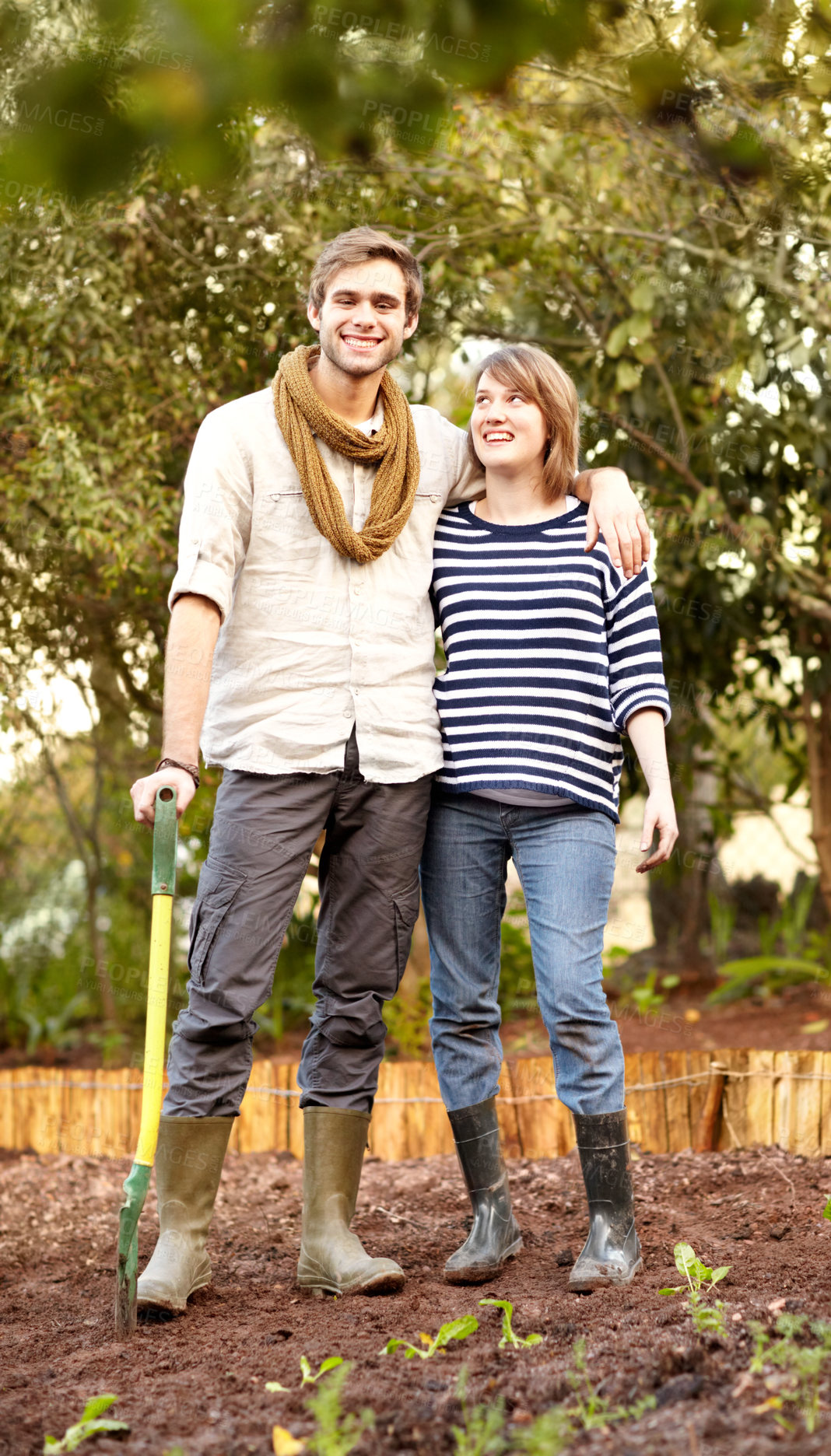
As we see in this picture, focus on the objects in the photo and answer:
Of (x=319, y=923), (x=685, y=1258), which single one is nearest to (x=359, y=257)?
(x=319, y=923)

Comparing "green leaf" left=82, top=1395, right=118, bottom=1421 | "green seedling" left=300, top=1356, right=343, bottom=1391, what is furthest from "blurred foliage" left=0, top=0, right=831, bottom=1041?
"green leaf" left=82, top=1395, right=118, bottom=1421

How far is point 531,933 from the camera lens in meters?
2.33

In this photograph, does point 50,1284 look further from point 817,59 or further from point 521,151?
point 817,59

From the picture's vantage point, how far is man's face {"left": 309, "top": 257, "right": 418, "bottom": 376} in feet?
7.68

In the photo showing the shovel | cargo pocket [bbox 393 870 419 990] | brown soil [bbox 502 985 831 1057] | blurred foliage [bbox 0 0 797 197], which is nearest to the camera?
blurred foliage [bbox 0 0 797 197]

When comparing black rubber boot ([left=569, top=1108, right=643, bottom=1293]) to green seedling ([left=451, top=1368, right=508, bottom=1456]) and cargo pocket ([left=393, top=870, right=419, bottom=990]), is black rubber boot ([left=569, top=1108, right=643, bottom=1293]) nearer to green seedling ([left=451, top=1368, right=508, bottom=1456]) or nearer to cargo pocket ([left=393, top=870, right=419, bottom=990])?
cargo pocket ([left=393, top=870, right=419, bottom=990])

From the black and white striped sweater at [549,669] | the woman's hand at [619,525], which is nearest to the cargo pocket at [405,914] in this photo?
the black and white striped sweater at [549,669]

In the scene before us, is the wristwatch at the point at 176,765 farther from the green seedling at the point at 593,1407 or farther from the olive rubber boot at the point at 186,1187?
the green seedling at the point at 593,1407

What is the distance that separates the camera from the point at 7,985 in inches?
211

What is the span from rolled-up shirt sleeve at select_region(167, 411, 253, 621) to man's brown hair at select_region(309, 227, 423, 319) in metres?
0.32

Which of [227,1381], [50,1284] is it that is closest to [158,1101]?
[227,1381]

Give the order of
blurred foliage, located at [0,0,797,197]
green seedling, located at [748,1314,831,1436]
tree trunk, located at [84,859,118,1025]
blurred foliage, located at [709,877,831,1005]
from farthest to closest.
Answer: tree trunk, located at [84,859,118,1025] → blurred foliage, located at [709,877,831,1005] → blurred foliage, located at [0,0,797,197] → green seedling, located at [748,1314,831,1436]

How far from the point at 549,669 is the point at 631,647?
157 mm

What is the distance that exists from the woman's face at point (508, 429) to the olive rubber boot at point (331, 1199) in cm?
124
